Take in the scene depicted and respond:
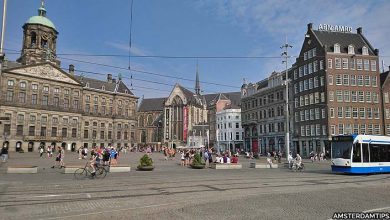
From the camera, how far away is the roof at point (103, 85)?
3885 inches

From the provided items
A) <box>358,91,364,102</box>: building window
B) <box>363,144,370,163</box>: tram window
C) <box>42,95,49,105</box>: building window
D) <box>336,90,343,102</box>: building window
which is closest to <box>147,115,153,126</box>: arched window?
<box>42,95,49,105</box>: building window

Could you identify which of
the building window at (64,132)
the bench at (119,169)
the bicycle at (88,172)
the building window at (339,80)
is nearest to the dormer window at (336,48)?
the building window at (339,80)

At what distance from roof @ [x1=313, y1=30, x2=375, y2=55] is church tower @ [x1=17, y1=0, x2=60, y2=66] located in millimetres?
63391

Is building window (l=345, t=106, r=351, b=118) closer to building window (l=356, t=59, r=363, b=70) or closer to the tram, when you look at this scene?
building window (l=356, t=59, r=363, b=70)

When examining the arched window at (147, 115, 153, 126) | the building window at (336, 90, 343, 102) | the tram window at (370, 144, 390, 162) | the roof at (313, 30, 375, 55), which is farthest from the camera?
the arched window at (147, 115, 153, 126)

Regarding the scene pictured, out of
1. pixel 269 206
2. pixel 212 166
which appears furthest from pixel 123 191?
pixel 212 166

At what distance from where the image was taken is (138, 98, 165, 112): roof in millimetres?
150750

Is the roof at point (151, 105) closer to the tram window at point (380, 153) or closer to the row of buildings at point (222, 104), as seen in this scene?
the row of buildings at point (222, 104)

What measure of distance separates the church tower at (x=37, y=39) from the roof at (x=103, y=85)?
509 inches

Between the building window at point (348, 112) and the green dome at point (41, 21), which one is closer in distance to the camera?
the building window at point (348, 112)

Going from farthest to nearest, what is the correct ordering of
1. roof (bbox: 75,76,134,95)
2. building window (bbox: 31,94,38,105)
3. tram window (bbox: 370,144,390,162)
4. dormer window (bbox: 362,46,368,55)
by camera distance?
roof (bbox: 75,76,134,95)
building window (bbox: 31,94,38,105)
dormer window (bbox: 362,46,368,55)
tram window (bbox: 370,144,390,162)

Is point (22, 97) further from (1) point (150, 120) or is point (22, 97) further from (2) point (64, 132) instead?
(1) point (150, 120)

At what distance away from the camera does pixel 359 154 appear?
2492 centimetres

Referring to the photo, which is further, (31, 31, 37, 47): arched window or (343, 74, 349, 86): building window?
(31, 31, 37, 47): arched window
